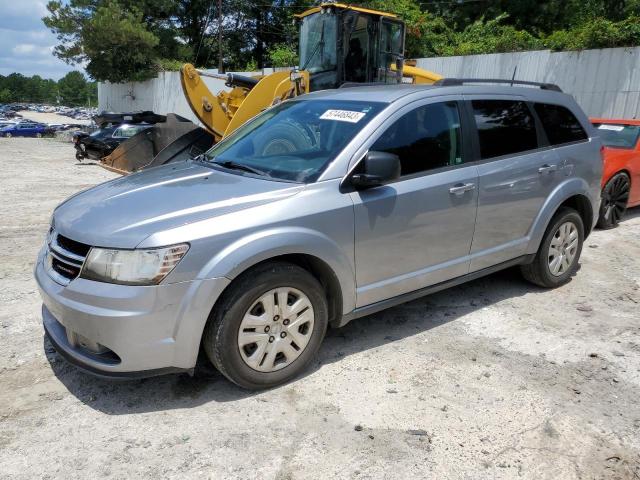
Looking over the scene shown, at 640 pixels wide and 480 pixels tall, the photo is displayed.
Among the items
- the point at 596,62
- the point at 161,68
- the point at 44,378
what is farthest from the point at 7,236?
the point at 161,68

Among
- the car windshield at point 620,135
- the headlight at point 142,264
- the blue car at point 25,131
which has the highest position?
the car windshield at point 620,135

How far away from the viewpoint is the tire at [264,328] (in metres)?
2.97

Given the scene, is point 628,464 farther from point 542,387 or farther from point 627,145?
point 627,145

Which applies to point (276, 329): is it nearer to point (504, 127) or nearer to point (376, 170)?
point (376, 170)

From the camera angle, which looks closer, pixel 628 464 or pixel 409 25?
pixel 628 464

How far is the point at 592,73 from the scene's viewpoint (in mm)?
12234

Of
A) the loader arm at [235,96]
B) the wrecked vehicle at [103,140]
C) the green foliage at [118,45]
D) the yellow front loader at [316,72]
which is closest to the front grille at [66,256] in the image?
the yellow front loader at [316,72]

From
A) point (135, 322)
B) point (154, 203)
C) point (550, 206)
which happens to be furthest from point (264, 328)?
point (550, 206)

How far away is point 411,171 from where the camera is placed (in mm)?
3736

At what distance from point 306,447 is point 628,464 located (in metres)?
1.64

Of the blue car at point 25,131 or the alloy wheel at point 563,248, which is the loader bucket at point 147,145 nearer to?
the alloy wheel at point 563,248

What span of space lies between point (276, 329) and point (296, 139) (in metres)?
1.45

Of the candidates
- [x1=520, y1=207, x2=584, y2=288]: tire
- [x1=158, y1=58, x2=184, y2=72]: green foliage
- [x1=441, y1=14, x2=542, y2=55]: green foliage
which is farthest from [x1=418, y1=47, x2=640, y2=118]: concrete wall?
[x1=158, y1=58, x2=184, y2=72]: green foliage

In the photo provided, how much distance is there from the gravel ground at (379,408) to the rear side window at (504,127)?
4.52ft
